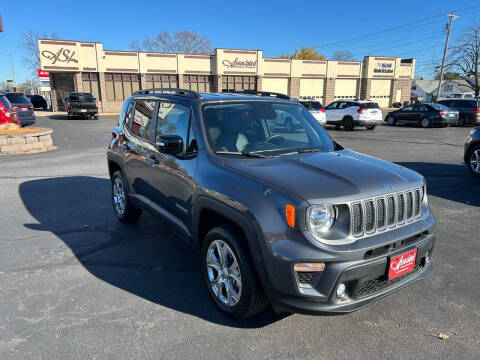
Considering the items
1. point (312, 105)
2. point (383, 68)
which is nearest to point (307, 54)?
point (383, 68)

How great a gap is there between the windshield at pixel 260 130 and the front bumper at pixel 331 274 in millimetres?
1226

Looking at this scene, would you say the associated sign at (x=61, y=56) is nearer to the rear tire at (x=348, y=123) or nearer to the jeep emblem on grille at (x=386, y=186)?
the rear tire at (x=348, y=123)

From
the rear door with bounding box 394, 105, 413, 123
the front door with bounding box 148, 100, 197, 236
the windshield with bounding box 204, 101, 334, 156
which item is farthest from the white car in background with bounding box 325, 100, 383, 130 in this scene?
the front door with bounding box 148, 100, 197, 236

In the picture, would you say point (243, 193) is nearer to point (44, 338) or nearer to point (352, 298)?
point (352, 298)

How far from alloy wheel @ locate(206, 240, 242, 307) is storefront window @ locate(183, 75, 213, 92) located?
38.4m

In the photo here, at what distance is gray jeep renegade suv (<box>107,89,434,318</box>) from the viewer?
2.45 metres

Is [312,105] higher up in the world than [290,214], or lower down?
higher up

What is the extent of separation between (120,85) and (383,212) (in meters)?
39.4

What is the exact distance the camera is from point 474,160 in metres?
8.24

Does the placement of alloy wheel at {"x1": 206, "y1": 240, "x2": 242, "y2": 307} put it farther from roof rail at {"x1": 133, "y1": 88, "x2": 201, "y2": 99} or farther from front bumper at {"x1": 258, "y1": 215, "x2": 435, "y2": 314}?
roof rail at {"x1": 133, "y1": 88, "x2": 201, "y2": 99}

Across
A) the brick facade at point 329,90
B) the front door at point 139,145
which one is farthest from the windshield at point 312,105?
the brick facade at point 329,90

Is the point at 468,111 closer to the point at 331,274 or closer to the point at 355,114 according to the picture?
the point at 355,114

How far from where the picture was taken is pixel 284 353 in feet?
8.64

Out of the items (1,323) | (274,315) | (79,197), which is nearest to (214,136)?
(274,315)
